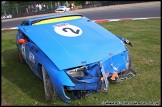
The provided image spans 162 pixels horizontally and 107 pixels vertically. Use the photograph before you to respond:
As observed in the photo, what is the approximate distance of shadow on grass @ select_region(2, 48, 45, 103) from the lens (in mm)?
5606

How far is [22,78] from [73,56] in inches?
79.5

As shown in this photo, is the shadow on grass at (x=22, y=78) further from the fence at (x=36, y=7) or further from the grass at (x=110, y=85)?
the fence at (x=36, y=7)

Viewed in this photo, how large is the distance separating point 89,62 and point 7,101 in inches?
72.7

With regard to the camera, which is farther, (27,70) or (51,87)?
(27,70)

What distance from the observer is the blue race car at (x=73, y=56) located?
4.93m

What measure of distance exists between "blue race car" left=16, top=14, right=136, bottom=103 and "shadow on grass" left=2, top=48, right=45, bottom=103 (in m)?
0.36

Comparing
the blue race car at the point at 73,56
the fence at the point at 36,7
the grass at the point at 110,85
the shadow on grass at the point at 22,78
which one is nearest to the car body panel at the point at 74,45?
the blue race car at the point at 73,56

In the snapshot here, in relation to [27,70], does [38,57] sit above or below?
above

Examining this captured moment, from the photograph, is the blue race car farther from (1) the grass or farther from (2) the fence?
(2) the fence

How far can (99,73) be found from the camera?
201 inches

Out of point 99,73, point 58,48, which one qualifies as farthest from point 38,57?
point 99,73

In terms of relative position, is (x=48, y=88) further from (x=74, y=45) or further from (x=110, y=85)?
(x=110, y=85)

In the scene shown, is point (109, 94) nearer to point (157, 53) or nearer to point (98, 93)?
point (98, 93)

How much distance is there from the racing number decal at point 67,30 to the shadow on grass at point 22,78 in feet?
4.16
